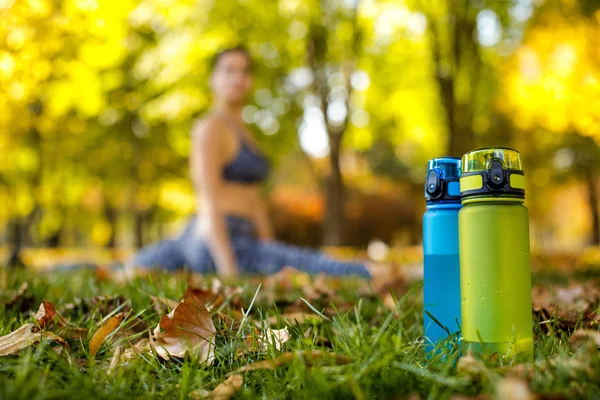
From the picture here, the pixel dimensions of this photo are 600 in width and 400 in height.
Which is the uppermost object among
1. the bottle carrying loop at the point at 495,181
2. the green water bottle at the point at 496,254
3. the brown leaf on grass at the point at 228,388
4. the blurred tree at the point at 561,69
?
the blurred tree at the point at 561,69

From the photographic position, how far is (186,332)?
4.73 feet

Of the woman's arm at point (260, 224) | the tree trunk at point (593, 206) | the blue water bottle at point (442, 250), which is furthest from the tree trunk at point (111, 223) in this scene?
the blue water bottle at point (442, 250)

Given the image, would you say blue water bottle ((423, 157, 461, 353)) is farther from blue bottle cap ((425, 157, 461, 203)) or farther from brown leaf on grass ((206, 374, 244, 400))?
brown leaf on grass ((206, 374, 244, 400))

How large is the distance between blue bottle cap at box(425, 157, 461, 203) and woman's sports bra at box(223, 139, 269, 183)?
3.72 m

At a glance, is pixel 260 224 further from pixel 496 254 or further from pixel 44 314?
pixel 496 254

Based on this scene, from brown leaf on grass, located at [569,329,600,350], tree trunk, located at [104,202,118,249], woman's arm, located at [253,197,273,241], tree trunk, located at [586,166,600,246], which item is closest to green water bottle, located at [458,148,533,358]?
brown leaf on grass, located at [569,329,600,350]

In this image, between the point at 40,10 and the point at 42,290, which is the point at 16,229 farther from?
the point at 42,290

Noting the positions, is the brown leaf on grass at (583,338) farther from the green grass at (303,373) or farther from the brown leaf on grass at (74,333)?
the brown leaf on grass at (74,333)

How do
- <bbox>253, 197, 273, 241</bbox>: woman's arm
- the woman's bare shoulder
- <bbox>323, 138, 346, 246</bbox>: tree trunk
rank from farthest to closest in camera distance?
<bbox>323, 138, 346, 246</bbox>: tree trunk → <bbox>253, 197, 273, 241</bbox>: woman's arm → the woman's bare shoulder

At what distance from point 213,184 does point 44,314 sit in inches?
128

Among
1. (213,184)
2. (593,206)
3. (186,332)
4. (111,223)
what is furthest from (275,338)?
(111,223)

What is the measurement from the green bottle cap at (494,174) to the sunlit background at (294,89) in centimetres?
340

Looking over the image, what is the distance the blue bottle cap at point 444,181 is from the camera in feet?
4.76

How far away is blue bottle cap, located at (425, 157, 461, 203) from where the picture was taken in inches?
57.1
